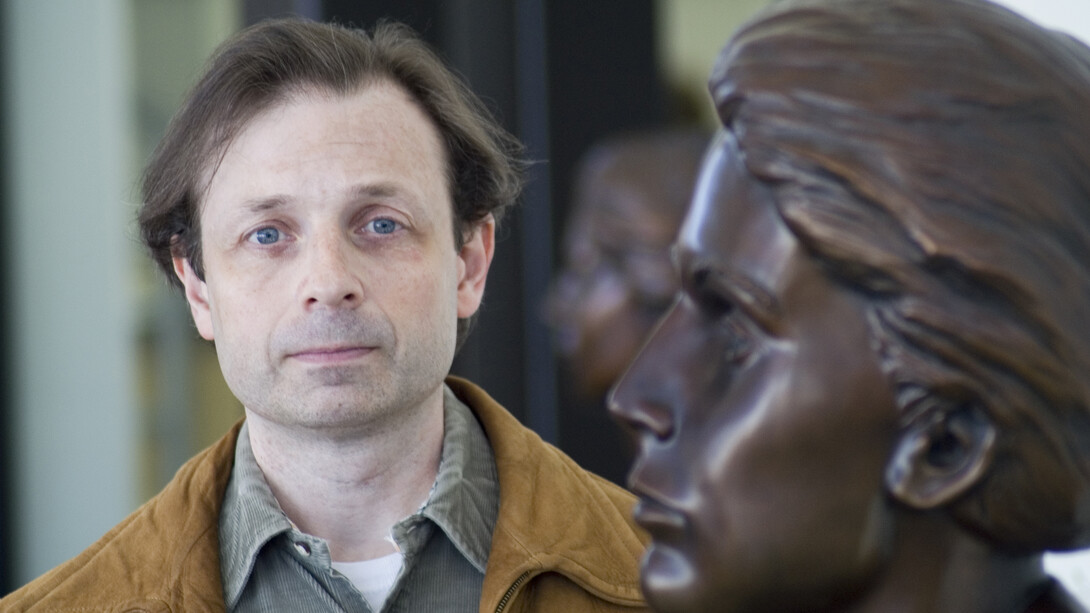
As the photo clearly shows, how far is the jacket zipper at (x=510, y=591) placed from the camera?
2180 millimetres

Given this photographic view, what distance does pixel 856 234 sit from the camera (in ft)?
3.96

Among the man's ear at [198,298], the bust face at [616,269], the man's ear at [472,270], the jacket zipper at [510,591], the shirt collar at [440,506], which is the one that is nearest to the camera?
the jacket zipper at [510,591]

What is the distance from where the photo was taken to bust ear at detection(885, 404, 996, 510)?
1217 millimetres

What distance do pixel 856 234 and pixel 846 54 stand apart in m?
0.16

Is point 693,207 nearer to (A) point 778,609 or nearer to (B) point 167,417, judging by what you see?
(A) point 778,609

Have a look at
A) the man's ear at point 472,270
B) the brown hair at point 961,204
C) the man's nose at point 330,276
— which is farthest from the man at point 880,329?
the man's ear at point 472,270

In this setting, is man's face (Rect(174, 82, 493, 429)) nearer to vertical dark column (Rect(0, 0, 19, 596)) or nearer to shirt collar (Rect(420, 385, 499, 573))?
shirt collar (Rect(420, 385, 499, 573))

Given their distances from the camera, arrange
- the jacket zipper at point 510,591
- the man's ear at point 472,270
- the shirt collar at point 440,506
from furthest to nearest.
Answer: the man's ear at point 472,270 < the shirt collar at point 440,506 < the jacket zipper at point 510,591

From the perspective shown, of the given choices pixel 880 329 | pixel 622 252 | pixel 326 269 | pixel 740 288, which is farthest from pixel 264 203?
pixel 622 252

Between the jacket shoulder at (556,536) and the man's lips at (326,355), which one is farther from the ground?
the man's lips at (326,355)

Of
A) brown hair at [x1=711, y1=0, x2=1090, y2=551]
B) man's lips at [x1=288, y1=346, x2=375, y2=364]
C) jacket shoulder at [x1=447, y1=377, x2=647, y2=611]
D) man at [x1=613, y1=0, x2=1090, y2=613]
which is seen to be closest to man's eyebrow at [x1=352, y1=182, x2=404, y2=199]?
man's lips at [x1=288, y1=346, x2=375, y2=364]

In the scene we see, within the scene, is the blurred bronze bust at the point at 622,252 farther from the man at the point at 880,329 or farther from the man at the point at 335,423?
the man at the point at 880,329

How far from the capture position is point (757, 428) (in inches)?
49.9

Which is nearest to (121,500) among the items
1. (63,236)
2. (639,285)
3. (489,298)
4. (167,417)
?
(167,417)
